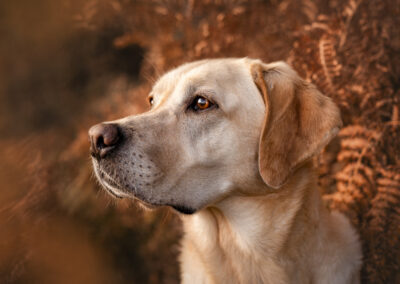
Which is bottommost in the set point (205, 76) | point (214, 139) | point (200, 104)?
point (214, 139)

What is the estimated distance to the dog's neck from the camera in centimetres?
225

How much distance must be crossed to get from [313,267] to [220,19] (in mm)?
2419

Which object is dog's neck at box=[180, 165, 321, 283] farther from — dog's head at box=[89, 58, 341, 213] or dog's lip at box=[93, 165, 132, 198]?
dog's lip at box=[93, 165, 132, 198]

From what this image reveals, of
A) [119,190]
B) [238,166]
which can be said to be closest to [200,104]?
[238,166]

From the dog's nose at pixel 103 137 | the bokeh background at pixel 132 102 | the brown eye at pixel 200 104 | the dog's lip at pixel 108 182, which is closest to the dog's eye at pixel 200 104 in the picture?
the brown eye at pixel 200 104

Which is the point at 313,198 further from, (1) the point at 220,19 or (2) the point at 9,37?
(2) the point at 9,37

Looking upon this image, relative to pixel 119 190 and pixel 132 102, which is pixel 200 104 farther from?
pixel 132 102

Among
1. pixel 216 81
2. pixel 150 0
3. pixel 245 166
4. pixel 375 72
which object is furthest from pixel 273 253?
pixel 150 0

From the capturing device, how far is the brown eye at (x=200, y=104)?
7.12ft

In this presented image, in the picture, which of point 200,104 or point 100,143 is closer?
point 100,143

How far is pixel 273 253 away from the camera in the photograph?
2.24m

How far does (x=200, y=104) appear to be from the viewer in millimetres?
2182

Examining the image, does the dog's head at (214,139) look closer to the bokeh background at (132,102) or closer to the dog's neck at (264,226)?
the dog's neck at (264,226)

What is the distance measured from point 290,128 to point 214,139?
1.33 ft
